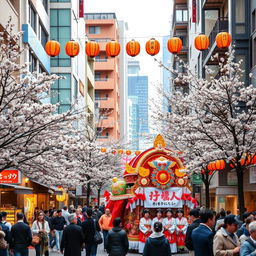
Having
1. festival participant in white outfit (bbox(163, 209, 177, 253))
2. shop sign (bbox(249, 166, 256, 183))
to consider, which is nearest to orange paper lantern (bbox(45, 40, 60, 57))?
festival participant in white outfit (bbox(163, 209, 177, 253))

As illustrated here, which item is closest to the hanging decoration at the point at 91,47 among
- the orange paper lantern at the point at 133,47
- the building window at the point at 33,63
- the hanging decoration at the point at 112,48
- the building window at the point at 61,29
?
the hanging decoration at the point at 112,48

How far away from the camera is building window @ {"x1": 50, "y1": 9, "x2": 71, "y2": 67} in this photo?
2163 inches

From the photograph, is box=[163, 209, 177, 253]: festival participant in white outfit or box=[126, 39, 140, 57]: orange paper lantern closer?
box=[163, 209, 177, 253]: festival participant in white outfit

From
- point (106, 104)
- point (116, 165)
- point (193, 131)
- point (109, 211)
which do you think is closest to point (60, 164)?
point (109, 211)

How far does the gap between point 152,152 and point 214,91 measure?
4192 mm

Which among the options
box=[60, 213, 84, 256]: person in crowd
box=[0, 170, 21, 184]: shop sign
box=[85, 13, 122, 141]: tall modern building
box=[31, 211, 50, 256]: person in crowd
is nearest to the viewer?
box=[60, 213, 84, 256]: person in crowd

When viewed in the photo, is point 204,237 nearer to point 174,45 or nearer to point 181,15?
point 174,45

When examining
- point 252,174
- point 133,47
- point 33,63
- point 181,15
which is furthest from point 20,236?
point 181,15

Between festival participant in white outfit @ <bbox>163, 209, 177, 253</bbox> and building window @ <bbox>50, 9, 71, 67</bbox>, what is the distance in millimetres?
32057

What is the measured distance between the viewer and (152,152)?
26.3 meters

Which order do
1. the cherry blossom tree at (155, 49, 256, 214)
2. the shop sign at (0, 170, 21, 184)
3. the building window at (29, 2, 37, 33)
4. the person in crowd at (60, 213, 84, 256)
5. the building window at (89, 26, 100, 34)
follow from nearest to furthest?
the person in crowd at (60, 213, 84, 256)
the cherry blossom tree at (155, 49, 256, 214)
the shop sign at (0, 170, 21, 184)
the building window at (29, 2, 37, 33)
the building window at (89, 26, 100, 34)

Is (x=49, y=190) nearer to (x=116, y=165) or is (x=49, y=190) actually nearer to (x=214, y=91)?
(x=116, y=165)

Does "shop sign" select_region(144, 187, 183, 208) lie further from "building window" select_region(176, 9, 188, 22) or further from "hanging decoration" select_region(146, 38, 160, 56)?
"building window" select_region(176, 9, 188, 22)

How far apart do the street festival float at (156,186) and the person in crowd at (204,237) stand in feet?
45.7
